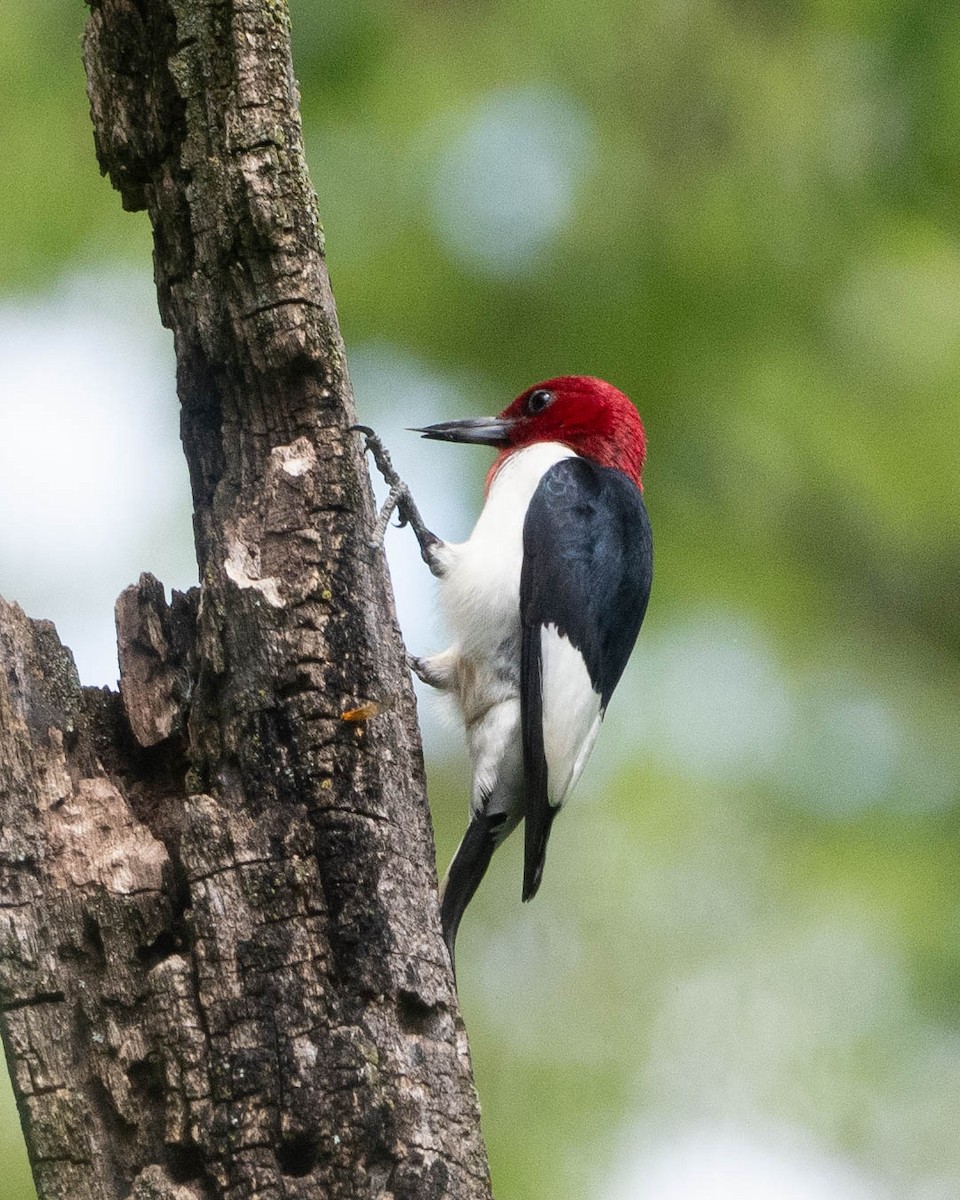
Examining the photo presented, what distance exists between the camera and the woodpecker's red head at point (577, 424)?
451 cm

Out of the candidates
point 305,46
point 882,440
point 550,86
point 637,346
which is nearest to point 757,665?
point 882,440

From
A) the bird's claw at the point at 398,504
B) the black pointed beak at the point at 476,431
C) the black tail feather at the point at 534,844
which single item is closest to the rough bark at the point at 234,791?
the bird's claw at the point at 398,504

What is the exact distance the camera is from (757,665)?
15.9 feet

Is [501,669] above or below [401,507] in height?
below

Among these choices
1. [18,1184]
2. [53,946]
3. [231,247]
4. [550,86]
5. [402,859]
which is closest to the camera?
[53,946]

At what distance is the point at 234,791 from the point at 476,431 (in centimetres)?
234

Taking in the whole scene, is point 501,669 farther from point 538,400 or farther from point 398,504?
point 538,400

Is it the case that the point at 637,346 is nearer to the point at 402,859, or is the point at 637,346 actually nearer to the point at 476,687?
the point at 476,687

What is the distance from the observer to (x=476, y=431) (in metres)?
4.56

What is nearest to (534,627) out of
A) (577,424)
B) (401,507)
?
(401,507)

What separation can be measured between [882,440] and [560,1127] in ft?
8.00

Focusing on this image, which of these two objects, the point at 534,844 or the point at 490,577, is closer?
the point at 534,844

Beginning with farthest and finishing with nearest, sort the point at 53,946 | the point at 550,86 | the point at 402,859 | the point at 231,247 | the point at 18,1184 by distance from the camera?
1. the point at 550,86
2. the point at 18,1184
3. the point at 231,247
4. the point at 402,859
5. the point at 53,946

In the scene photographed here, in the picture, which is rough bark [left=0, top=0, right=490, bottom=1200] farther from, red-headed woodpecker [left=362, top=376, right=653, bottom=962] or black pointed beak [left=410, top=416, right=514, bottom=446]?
black pointed beak [left=410, top=416, right=514, bottom=446]
